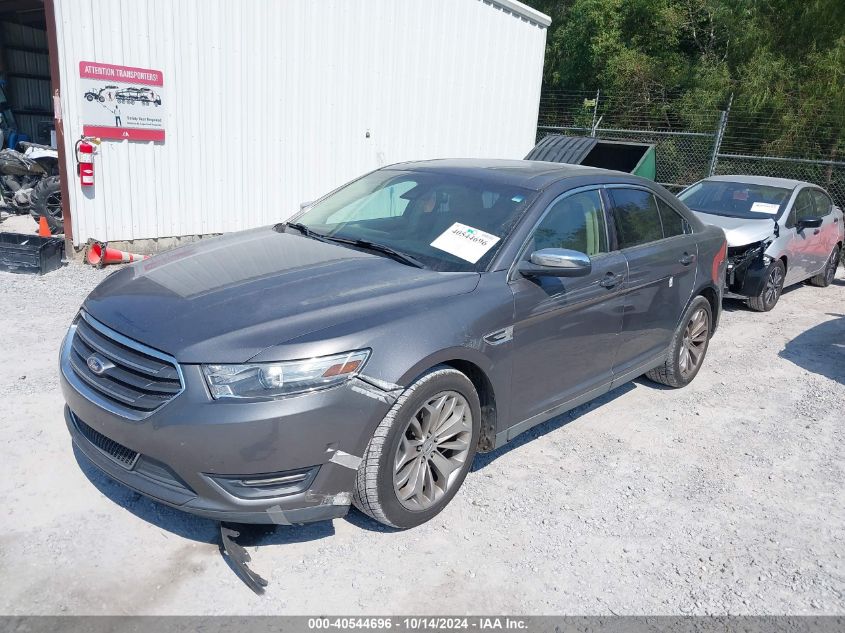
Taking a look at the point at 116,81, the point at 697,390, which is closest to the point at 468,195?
the point at 697,390

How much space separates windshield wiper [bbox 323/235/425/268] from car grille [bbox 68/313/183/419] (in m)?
1.38

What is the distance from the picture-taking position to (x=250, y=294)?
10.5 ft

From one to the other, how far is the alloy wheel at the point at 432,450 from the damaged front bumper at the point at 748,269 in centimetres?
567

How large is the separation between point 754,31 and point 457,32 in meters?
8.82

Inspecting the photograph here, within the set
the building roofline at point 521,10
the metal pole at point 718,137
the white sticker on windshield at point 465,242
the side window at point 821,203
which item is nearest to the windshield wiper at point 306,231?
the white sticker on windshield at point 465,242

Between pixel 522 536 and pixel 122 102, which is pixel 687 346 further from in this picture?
pixel 122 102

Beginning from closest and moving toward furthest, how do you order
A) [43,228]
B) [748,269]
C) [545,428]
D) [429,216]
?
[429,216] < [545,428] < [748,269] < [43,228]

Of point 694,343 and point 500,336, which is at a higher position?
point 500,336

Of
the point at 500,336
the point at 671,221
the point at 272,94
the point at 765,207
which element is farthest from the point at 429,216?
the point at 272,94

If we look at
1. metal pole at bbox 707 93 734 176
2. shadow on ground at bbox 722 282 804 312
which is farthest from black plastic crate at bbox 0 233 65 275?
metal pole at bbox 707 93 734 176

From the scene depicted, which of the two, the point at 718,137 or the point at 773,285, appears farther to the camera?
the point at 718,137

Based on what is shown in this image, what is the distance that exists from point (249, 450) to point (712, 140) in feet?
50.8

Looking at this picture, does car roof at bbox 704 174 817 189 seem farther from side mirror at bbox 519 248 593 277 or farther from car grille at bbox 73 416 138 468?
car grille at bbox 73 416 138 468

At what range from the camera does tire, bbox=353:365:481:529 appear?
3010 millimetres
